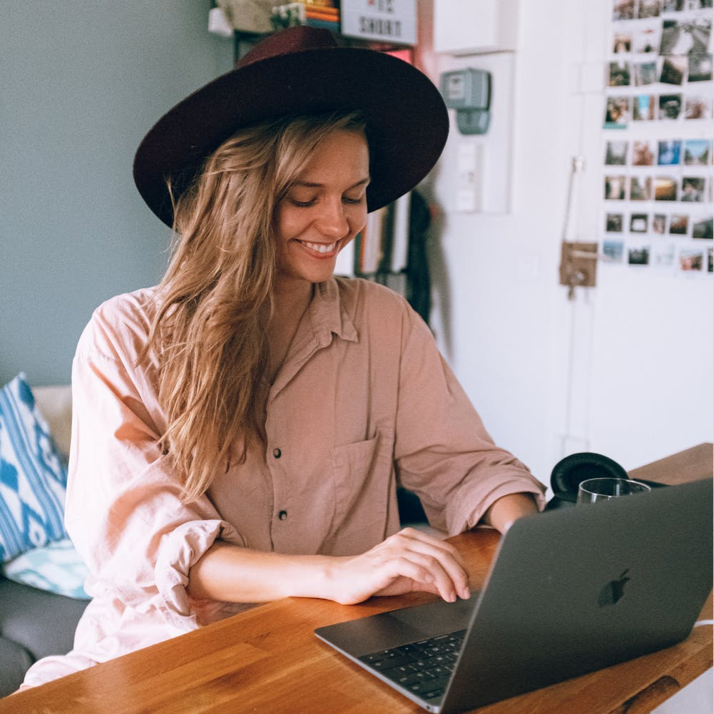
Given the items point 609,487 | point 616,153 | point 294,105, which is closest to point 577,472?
point 609,487

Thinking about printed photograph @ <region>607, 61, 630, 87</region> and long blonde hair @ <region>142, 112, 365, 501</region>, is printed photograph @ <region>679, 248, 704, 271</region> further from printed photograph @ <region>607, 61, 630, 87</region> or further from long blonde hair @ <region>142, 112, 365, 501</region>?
long blonde hair @ <region>142, 112, 365, 501</region>

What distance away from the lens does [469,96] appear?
3.74m

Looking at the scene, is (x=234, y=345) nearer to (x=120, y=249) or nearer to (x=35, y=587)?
(x=35, y=587)

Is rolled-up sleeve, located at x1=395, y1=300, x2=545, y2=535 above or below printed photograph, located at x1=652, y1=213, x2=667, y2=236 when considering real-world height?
below

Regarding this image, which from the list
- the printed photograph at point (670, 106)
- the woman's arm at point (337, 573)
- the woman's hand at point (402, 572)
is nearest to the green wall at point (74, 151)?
the printed photograph at point (670, 106)

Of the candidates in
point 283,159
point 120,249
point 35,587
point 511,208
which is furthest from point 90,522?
point 511,208

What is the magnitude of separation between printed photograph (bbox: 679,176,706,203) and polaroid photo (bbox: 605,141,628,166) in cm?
25

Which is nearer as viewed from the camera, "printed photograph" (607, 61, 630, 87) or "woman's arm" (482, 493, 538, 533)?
"woman's arm" (482, 493, 538, 533)

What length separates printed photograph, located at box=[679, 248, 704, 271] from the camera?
10.8 feet

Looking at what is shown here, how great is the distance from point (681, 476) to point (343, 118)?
862 mm

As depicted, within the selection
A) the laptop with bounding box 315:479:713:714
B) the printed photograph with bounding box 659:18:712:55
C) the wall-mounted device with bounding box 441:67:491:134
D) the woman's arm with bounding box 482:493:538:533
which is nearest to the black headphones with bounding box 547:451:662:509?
the woman's arm with bounding box 482:493:538:533

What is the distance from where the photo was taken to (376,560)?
1080 millimetres

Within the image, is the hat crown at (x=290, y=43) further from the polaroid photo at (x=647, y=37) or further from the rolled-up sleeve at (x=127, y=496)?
the polaroid photo at (x=647, y=37)

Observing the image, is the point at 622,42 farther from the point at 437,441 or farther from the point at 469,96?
the point at 437,441
